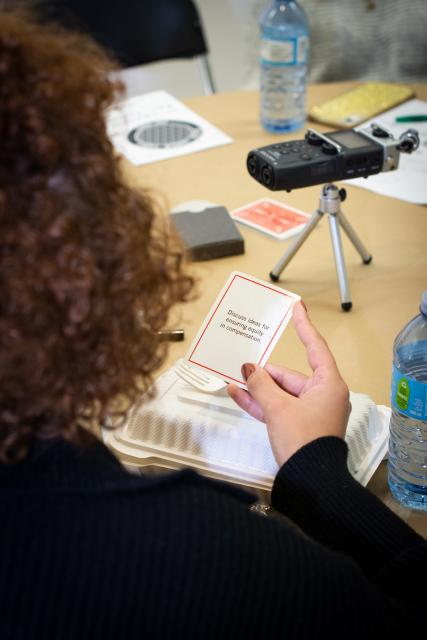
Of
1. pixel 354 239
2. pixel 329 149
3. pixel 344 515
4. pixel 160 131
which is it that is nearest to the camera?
pixel 344 515

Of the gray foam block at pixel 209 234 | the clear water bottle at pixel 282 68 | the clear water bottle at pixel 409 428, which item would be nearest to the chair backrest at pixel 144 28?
the clear water bottle at pixel 282 68

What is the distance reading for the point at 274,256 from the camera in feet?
4.32

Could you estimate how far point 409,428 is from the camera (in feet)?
2.89

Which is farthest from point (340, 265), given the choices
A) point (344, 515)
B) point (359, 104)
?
point (359, 104)

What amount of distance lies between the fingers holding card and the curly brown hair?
296 mm

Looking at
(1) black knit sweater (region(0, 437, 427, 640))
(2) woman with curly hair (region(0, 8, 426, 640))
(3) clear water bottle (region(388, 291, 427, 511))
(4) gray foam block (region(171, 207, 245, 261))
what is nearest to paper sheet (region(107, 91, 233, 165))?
(4) gray foam block (region(171, 207, 245, 261))

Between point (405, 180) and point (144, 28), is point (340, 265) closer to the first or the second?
point (405, 180)

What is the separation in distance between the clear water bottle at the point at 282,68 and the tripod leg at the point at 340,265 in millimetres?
599

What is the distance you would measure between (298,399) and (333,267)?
470 millimetres

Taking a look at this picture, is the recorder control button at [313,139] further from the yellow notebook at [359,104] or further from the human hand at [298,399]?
the yellow notebook at [359,104]

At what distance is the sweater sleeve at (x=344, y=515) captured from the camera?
0.72 m

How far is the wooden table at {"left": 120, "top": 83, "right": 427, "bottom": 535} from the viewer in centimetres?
106

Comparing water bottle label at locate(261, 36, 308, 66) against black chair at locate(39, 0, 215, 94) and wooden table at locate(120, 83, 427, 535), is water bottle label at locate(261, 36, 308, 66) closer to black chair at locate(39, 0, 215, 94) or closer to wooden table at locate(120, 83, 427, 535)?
wooden table at locate(120, 83, 427, 535)

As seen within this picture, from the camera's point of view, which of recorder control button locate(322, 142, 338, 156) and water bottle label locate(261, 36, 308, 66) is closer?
recorder control button locate(322, 142, 338, 156)
